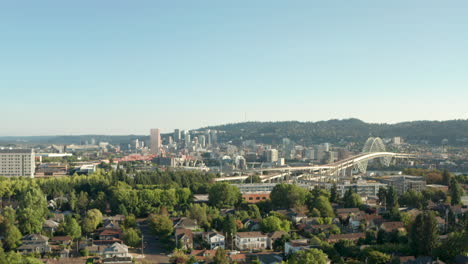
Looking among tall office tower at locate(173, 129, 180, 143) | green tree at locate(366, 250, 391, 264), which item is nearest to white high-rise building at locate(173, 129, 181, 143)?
tall office tower at locate(173, 129, 180, 143)

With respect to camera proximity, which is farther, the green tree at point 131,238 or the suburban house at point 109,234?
the suburban house at point 109,234

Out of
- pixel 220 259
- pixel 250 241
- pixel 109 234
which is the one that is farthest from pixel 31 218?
pixel 220 259

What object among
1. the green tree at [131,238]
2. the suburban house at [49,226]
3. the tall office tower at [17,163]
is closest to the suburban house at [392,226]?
the green tree at [131,238]

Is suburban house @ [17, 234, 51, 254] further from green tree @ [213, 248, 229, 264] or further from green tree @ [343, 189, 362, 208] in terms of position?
green tree @ [343, 189, 362, 208]

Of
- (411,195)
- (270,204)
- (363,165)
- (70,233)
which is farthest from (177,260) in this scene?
(363,165)

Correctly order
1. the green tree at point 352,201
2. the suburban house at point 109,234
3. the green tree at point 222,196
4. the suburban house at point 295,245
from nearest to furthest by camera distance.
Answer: the suburban house at point 295,245 → the suburban house at point 109,234 → the green tree at point 352,201 → the green tree at point 222,196

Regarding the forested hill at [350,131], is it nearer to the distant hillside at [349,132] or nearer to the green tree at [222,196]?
the distant hillside at [349,132]

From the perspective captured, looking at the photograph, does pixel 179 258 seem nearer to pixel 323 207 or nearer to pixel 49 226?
pixel 49 226
